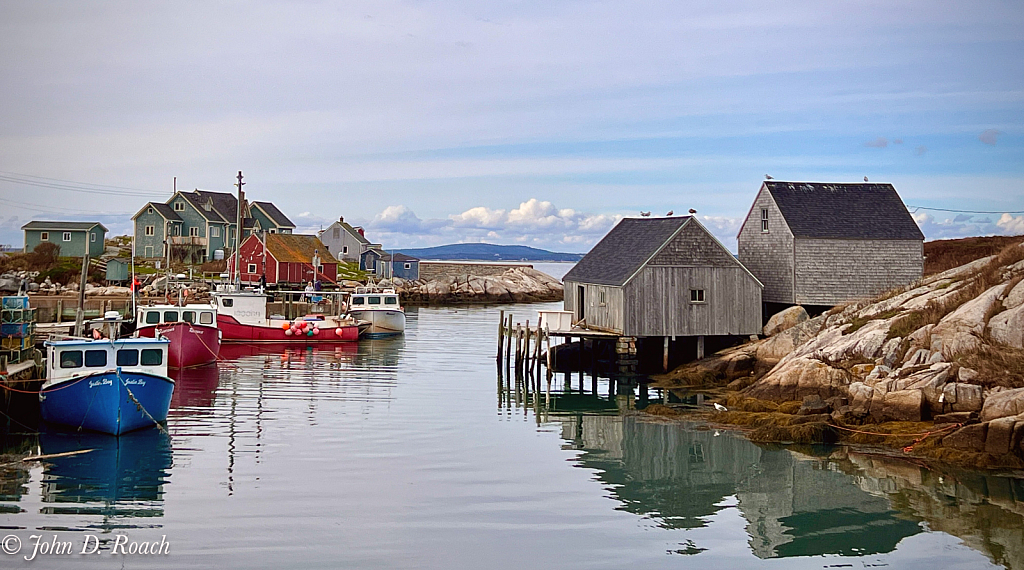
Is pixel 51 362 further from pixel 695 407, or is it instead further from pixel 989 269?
pixel 989 269

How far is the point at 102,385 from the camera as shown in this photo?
2316 centimetres

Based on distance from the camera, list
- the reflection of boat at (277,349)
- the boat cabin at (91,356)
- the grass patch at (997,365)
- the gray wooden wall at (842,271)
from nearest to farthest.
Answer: the grass patch at (997,365) → the boat cabin at (91,356) → the gray wooden wall at (842,271) → the reflection of boat at (277,349)

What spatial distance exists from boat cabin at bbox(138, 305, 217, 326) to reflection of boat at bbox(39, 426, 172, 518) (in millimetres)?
17668

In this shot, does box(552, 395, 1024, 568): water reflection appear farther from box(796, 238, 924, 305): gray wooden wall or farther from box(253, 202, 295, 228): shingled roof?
box(253, 202, 295, 228): shingled roof

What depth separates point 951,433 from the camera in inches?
874

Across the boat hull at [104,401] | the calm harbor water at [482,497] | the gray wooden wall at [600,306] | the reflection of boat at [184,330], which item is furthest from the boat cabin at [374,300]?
the boat hull at [104,401]

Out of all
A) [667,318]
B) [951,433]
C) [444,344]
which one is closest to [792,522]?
[951,433]

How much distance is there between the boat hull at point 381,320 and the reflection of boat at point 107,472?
30291 mm

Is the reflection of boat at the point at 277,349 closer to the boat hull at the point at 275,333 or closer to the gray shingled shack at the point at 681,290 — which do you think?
the boat hull at the point at 275,333

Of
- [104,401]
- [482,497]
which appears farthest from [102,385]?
[482,497]

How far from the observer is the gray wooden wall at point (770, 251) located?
37125mm

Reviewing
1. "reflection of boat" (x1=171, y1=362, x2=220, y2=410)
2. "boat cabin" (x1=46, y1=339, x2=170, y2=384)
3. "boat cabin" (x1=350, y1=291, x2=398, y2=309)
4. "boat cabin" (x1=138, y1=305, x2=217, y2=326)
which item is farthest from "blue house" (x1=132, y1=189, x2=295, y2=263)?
"boat cabin" (x1=46, y1=339, x2=170, y2=384)

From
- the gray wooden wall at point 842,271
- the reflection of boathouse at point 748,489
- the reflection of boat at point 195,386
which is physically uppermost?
the gray wooden wall at point 842,271

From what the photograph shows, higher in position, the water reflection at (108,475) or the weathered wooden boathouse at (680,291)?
the weathered wooden boathouse at (680,291)
